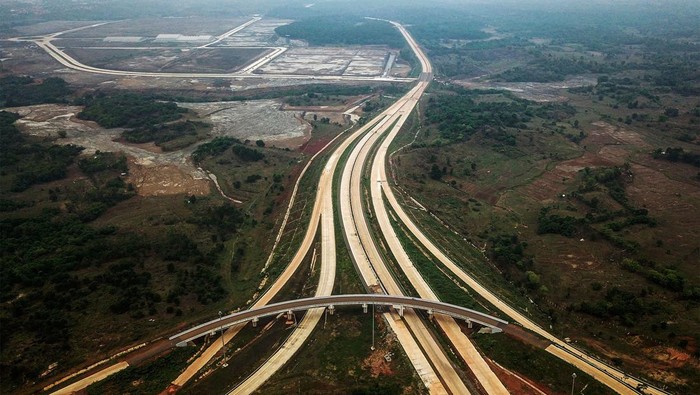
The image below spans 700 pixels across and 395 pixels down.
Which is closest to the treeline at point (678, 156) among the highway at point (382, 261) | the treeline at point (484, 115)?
the treeline at point (484, 115)

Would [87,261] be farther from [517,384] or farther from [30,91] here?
[30,91]

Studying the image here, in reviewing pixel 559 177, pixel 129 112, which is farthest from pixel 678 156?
pixel 129 112

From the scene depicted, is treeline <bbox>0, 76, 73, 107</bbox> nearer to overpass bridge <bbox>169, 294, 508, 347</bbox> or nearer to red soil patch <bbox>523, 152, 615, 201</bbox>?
overpass bridge <bbox>169, 294, 508, 347</bbox>

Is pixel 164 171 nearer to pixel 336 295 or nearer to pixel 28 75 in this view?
pixel 336 295

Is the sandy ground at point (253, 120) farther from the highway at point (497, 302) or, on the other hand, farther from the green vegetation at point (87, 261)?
the green vegetation at point (87, 261)

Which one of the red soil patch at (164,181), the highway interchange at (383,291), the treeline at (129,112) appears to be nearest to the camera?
the highway interchange at (383,291)

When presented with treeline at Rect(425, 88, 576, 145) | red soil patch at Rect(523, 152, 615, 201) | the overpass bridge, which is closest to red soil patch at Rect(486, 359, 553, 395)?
the overpass bridge

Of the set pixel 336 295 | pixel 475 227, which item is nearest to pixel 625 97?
pixel 475 227
